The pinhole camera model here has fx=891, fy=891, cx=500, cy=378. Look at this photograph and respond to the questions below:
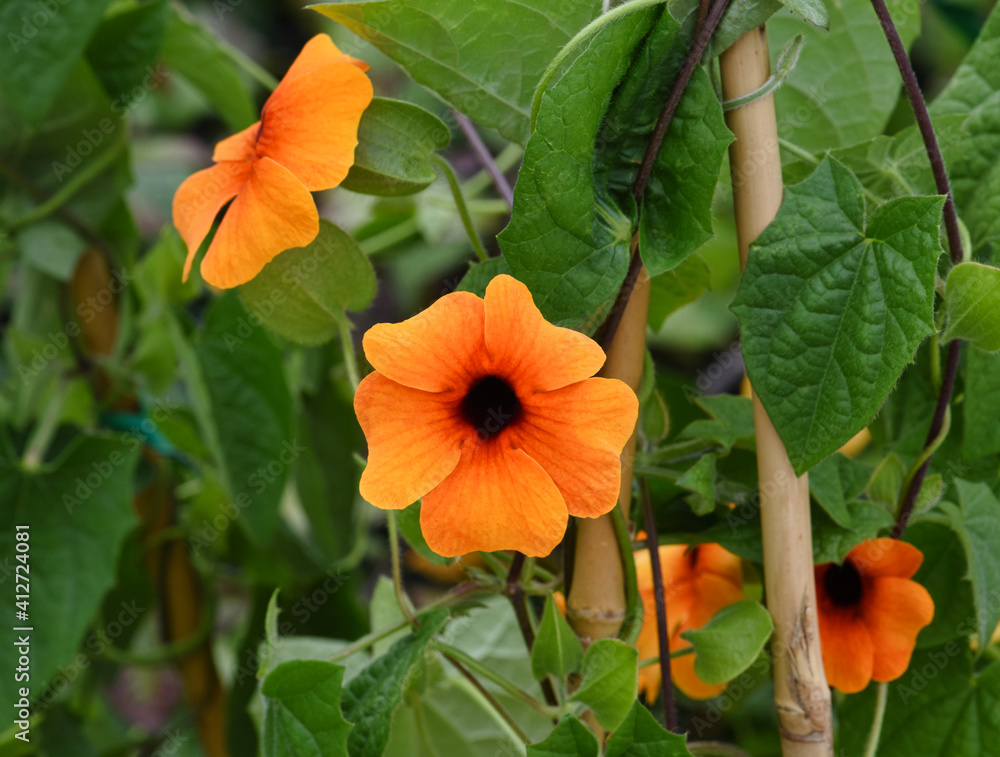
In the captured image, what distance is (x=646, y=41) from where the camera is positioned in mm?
326

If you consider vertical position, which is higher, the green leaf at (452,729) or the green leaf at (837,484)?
the green leaf at (837,484)

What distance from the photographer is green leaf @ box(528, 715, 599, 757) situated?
1.12 feet

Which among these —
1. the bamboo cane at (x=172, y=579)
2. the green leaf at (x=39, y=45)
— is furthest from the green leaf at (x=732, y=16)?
the bamboo cane at (x=172, y=579)

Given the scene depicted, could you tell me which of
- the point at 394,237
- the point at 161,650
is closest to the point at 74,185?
the point at 394,237

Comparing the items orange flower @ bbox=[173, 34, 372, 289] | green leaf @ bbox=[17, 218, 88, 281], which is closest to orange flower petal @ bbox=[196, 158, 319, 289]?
orange flower @ bbox=[173, 34, 372, 289]

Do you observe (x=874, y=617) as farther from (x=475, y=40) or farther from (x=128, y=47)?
(x=128, y=47)

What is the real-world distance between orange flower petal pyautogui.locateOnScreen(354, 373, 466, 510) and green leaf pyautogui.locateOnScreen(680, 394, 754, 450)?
0.46ft

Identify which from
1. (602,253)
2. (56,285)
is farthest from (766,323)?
(56,285)

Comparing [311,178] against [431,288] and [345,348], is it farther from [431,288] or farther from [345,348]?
[431,288]

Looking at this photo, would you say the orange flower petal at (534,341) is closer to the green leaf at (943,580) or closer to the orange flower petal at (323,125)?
the orange flower petal at (323,125)

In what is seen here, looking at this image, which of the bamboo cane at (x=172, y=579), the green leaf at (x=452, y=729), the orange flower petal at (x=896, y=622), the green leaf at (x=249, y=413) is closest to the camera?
the orange flower petal at (x=896, y=622)

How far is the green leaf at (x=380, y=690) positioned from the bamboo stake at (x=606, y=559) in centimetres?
6

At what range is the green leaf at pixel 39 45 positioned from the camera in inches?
24.3

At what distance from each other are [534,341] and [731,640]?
6.6 inches
